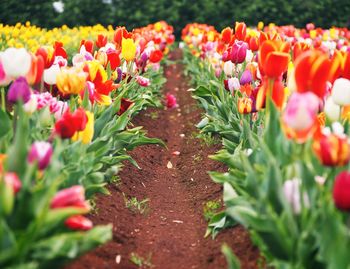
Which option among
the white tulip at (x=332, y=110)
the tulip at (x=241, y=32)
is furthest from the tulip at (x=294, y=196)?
the tulip at (x=241, y=32)

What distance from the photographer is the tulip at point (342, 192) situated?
2281mm

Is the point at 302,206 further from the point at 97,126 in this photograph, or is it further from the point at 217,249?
the point at 97,126

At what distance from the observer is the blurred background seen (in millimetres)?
17469

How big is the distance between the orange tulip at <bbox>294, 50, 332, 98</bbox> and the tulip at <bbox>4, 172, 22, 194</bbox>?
127 cm

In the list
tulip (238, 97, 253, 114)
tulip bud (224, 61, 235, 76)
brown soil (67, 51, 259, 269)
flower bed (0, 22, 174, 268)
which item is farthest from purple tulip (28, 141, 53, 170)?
tulip bud (224, 61, 235, 76)

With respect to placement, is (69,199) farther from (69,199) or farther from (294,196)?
(294,196)

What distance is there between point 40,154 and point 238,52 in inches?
104

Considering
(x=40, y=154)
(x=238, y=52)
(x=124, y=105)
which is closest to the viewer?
(x=40, y=154)

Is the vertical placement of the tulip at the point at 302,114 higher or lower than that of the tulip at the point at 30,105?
higher

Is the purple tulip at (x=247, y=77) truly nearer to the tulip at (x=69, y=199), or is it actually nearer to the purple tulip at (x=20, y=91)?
the purple tulip at (x=20, y=91)

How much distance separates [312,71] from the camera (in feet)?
9.22

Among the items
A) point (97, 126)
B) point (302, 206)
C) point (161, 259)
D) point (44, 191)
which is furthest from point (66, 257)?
point (97, 126)

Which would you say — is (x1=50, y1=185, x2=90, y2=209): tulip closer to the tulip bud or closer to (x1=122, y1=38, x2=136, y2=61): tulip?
(x1=122, y1=38, x2=136, y2=61): tulip

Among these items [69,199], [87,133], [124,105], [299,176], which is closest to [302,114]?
[299,176]
